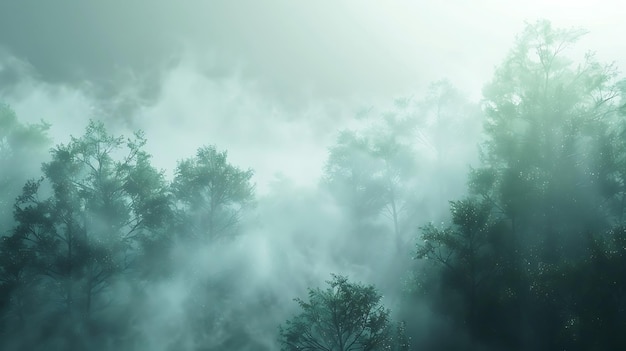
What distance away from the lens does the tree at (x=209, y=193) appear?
29.0 metres

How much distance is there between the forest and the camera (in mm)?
20109

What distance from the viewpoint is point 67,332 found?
25547 mm

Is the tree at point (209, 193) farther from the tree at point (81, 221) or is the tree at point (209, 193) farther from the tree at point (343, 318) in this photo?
the tree at point (343, 318)

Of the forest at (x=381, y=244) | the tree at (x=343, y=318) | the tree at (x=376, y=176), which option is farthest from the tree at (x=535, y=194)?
the tree at (x=376, y=176)

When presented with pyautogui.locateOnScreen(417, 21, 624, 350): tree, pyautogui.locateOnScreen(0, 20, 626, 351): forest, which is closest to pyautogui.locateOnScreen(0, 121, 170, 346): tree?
pyautogui.locateOnScreen(0, 20, 626, 351): forest

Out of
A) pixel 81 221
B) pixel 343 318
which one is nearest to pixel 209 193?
pixel 81 221

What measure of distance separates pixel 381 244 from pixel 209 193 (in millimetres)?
17099

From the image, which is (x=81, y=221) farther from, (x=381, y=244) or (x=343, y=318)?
(x=381, y=244)

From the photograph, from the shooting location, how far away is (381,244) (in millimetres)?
37781

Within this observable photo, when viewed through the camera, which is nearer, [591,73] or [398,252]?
[591,73]

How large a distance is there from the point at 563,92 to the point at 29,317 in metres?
36.5

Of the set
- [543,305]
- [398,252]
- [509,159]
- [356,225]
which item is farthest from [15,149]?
[543,305]

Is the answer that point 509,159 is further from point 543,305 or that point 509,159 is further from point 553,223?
point 543,305

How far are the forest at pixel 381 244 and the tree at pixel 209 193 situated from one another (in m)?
0.14
